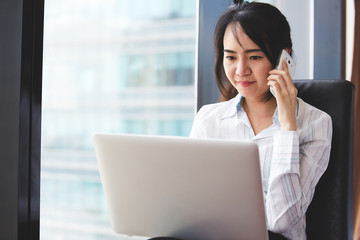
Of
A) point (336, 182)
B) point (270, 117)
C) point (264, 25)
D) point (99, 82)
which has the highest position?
point (264, 25)

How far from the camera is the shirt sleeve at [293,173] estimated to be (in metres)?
1.01

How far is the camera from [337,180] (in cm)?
107

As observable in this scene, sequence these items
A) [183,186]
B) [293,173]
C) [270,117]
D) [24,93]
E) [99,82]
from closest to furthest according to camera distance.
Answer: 1. [183,186]
2. [293,173]
3. [270,117]
4. [24,93]
5. [99,82]

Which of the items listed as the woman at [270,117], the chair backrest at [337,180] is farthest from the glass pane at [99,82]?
the chair backrest at [337,180]

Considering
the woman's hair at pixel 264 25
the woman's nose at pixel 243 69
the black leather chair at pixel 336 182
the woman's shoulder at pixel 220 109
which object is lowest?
the black leather chair at pixel 336 182

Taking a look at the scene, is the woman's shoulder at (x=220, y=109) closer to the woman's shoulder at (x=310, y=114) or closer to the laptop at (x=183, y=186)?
the woman's shoulder at (x=310, y=114)

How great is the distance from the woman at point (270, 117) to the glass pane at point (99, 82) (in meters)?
0.40

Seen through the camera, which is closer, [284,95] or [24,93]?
[284,95]

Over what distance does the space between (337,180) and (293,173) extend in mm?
159

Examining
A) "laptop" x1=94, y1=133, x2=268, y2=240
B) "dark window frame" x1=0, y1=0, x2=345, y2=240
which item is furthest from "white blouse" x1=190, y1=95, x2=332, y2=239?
"dark window frame" x1=0, y1=0, x2=345, y2=240

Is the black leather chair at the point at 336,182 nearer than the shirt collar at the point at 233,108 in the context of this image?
Yes

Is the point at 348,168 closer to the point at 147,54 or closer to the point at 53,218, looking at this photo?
the point at 147,54

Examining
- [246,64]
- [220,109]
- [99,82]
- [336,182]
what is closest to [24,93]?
[99,82]

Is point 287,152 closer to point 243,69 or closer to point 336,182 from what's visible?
point 336,182
